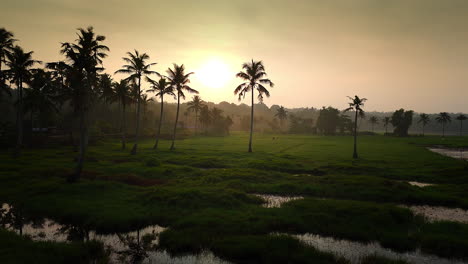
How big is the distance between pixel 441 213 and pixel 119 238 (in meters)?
19.0

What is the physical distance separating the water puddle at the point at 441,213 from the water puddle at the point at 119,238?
532 inches

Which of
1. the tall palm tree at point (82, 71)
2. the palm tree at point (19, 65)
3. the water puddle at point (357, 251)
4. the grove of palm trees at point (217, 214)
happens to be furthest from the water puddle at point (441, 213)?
the palm tree at point (19, 65)

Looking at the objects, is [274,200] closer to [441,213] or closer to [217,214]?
[217,214]

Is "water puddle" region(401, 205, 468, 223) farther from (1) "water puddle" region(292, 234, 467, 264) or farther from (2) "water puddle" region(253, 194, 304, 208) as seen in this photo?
(2) "water puddle" region(253, 194, 304, 208)

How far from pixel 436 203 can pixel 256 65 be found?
33299 millimetres

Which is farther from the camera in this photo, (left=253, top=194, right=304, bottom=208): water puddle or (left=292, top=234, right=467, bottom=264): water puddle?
(left=253, top=194, right=304, bottom=208): water puddle

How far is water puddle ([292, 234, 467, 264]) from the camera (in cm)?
1042

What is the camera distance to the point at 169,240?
→ 11.6 m

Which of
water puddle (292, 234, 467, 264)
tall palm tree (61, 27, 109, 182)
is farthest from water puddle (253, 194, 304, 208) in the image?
tall palm tree (61, 27, 109, 182)

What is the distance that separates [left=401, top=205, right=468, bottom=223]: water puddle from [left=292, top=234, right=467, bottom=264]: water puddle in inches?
213

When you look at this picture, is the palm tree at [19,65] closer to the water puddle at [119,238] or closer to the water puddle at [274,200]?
the water puddle at [119,238]

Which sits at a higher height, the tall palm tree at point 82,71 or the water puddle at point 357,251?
the tall palm tree at point 82,71

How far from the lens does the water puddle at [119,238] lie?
33.8 feet

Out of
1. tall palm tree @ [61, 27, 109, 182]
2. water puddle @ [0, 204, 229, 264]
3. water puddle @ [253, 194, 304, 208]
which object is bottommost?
water puddle @ [0, 204, 229, 264]
